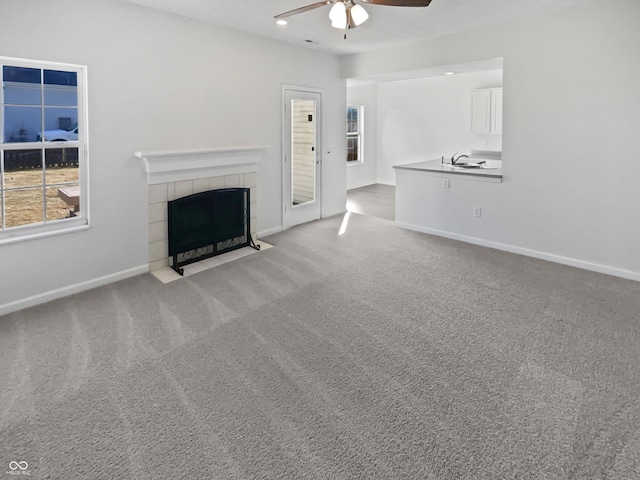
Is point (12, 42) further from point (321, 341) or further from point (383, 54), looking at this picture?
point (383, 54)

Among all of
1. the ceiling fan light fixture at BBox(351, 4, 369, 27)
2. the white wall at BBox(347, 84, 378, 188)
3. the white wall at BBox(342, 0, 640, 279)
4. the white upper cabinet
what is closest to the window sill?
the ceiling fan light fixture at BBox(351, 4, 369, 27)

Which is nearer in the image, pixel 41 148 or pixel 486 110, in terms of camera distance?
pixel 41 148

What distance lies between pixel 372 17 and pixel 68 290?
3.97 meters

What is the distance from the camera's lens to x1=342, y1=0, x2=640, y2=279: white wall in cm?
379

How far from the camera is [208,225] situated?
4.61 m

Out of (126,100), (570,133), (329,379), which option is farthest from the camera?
(570,133)

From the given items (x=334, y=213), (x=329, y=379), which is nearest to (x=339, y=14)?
(x=329, y=379)

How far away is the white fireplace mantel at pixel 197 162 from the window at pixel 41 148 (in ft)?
1.93

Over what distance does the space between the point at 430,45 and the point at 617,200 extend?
2842 millimetres

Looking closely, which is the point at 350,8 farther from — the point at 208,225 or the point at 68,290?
the point at 68,290

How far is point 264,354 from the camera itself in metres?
2.69

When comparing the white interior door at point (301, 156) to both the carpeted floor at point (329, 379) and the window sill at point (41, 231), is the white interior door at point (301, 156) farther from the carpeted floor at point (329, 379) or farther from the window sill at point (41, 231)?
the window sill at point (41, 231)

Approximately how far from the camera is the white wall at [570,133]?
3.79 metres

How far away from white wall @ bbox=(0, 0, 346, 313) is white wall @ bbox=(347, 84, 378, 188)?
426 centimetres
